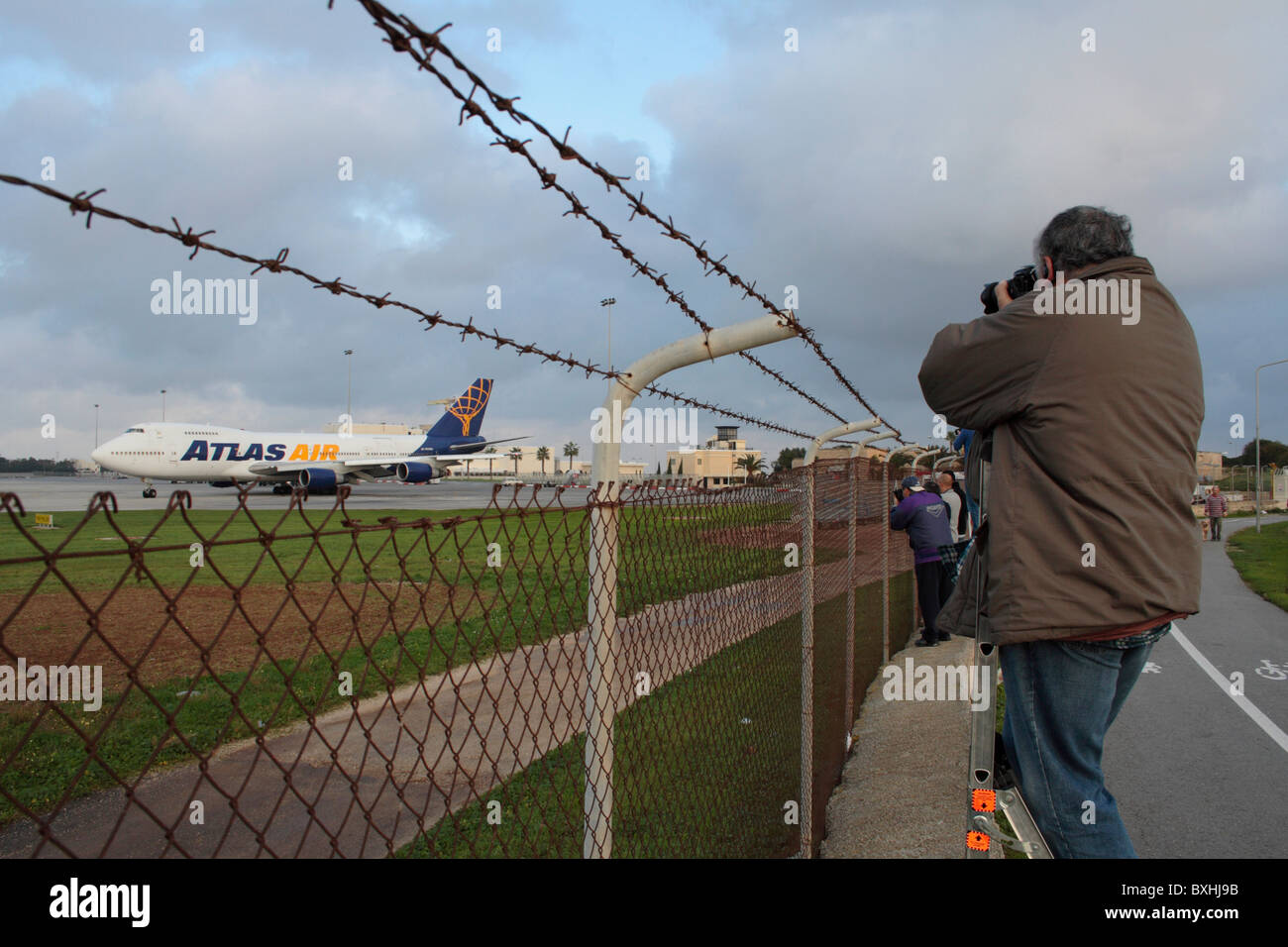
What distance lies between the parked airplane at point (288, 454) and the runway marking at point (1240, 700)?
2731 cm

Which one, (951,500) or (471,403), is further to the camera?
(471,403)

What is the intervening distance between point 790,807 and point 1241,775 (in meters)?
3.32

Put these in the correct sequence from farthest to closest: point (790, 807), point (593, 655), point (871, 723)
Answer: point (871, 723) → point (790, 807) → point (593, 655)

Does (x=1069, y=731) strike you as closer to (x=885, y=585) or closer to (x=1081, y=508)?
(x=1081, y=508)

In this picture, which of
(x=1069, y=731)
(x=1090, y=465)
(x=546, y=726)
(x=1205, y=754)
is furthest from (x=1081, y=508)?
(x=546, y=726)

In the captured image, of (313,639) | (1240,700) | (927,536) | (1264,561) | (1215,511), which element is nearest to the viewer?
(313,639)

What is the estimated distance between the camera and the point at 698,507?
12.4 feet

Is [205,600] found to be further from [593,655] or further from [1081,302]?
[1081,302]

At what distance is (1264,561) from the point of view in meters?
19.1

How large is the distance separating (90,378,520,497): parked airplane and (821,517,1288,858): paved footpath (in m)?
27.5

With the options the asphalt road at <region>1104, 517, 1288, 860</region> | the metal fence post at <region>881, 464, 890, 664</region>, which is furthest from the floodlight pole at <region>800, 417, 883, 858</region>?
the metal fence post at <region>881, 464, 890, 664</region>

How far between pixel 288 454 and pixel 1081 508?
40.6 meters

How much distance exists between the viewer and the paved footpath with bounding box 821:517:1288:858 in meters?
4.23
